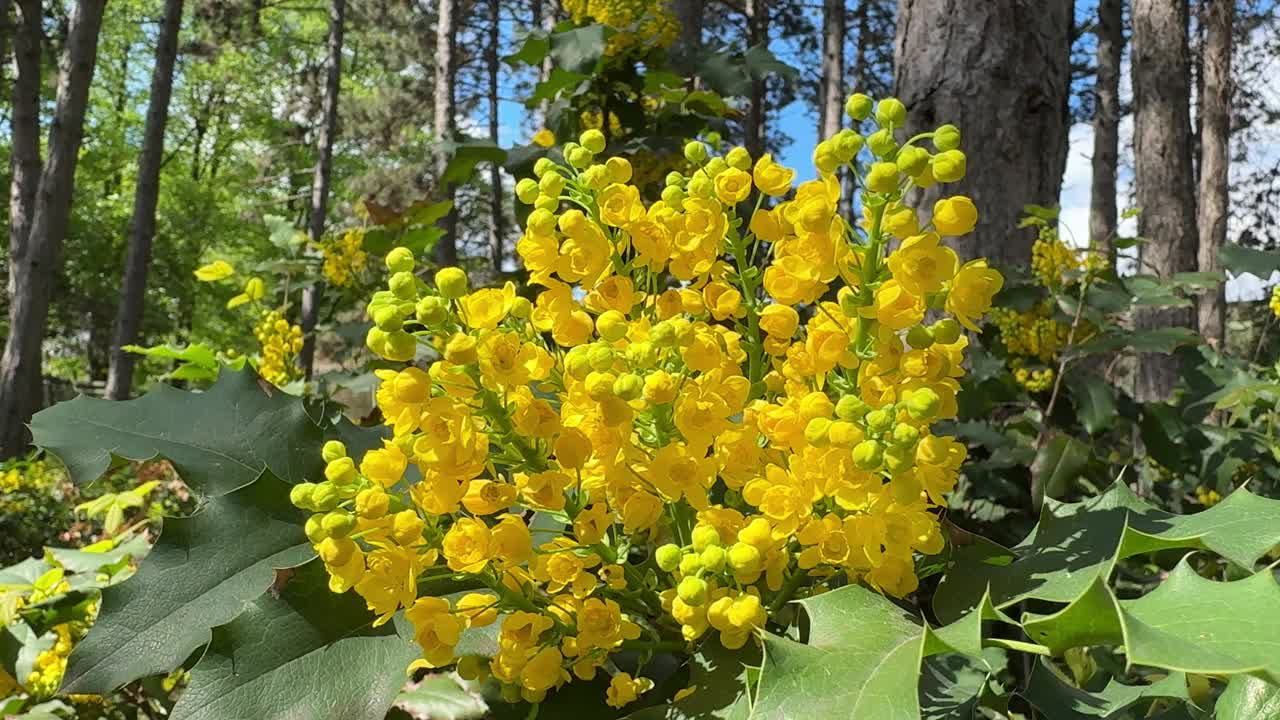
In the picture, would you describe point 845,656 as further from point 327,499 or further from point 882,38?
point 882,38

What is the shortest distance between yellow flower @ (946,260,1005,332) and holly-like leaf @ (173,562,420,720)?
1.92 feet

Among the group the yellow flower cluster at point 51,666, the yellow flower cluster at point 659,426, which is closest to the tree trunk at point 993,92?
the yellow flower cluster at point 659,426

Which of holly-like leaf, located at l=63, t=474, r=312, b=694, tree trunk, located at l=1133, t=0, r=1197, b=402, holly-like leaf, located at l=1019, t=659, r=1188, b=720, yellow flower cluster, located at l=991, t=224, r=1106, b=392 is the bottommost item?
holly-like leaf, located at l=1019, t=659, r=1188, b=720

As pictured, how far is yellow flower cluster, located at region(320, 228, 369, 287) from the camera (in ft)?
10.5

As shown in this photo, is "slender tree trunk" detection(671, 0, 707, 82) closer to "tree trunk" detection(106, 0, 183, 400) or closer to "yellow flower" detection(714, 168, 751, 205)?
"yellow flower" detection(714, 168, 751, 205)

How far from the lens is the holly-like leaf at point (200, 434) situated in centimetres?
97

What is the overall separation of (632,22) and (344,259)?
1.47 meters

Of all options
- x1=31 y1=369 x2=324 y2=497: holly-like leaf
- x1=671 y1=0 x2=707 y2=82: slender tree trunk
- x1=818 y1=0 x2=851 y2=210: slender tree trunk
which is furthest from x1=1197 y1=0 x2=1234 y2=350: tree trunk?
x1=31 y1=369 x2=324 y2=497: holly-like leaf

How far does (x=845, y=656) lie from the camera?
0.62 meters

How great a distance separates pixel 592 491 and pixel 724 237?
28 cm

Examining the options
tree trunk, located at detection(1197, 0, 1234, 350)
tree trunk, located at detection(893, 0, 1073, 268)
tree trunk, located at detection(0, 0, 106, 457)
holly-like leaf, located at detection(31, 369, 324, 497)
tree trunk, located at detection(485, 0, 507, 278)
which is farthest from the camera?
tree trunk, located at detection(485, 0, 507, 278)

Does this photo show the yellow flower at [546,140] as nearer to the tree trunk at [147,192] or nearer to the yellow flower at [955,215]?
the yellow flower at [955,215]

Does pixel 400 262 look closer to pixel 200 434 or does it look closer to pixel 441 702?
pixel 200 434

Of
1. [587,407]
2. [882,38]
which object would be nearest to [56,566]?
[587,407]
